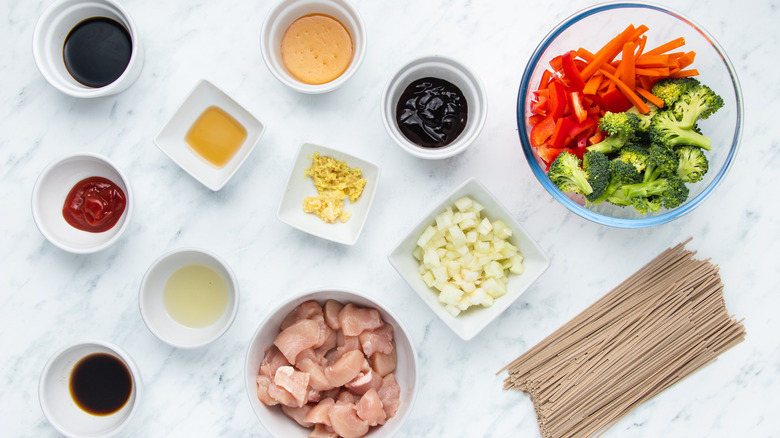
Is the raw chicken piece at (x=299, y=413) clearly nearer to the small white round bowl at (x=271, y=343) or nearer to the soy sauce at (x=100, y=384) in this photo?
the small white round bowl at (x=271, y=343)

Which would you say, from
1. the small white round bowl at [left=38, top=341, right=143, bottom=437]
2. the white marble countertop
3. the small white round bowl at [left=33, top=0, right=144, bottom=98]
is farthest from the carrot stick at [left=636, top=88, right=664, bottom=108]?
the small white round bowl at [left=38, top=341, right=143, bottom=437]

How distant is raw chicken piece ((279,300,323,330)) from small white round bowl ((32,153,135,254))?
66 centimetres

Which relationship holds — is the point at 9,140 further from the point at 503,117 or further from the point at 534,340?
the point at 534,340

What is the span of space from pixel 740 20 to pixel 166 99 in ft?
7.42

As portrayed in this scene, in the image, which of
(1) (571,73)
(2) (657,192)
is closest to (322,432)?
(2) (657,192)

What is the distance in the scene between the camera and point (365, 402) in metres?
1.96

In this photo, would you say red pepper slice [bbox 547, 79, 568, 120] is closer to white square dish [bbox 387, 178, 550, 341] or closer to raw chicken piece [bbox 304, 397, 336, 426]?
white square dish [bbox 387, 178, 550, 341]

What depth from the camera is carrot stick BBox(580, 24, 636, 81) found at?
1853 mm

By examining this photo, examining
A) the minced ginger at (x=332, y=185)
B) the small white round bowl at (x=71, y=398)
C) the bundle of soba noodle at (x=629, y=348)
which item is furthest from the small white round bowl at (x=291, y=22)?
the bundle of soba noodle at (x=629, y=348)

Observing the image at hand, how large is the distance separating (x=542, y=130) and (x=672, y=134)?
1.34 ft

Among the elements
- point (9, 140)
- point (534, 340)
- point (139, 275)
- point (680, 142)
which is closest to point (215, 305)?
point (139, 275)

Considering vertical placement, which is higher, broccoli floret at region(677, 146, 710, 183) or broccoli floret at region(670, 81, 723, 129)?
broccoli floret at region(670, 81, 723, 129)

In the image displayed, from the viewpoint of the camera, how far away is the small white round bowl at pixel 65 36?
2.03 meters

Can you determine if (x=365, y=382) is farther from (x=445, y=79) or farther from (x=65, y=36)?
(x=65, y=36)
